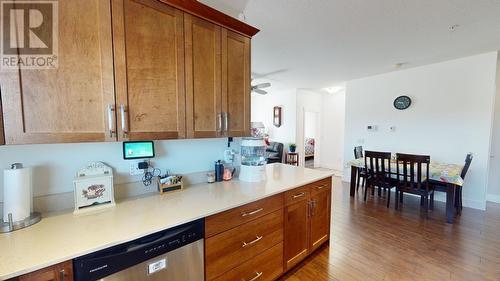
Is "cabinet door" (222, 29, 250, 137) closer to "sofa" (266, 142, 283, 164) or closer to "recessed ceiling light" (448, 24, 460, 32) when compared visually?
"recessed ceiling light" (448, 24, 460, 32)

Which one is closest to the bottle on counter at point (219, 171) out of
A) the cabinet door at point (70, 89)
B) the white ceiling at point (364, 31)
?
the cabinet door at point (70, 89)

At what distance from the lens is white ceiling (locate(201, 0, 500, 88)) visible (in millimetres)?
2066

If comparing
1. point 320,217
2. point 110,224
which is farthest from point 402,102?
point 110,224

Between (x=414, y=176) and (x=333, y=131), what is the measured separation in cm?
367

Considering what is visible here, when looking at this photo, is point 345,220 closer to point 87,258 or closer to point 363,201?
point 363,201

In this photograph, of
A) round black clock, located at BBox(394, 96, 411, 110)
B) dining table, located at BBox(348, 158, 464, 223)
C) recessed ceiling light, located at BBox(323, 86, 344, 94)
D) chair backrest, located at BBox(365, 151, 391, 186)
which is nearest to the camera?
dining table, located at BBox(348, 158, 464, 223)

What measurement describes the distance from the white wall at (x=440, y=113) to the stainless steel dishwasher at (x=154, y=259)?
183 inches

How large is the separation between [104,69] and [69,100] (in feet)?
0.80

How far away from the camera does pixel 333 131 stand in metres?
6.76

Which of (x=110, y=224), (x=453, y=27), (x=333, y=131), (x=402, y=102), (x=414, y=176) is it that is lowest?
(x=414, y=176)

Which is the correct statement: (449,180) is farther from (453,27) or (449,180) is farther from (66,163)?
(66,163)

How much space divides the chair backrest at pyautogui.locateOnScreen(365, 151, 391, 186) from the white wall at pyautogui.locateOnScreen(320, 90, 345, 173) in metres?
2.87

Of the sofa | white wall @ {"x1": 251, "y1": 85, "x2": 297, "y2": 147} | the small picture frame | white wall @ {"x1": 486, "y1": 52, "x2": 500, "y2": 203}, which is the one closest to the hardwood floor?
white wall @ {"x1": 486, "y1": 52, "x2": 500, "y2": 203}

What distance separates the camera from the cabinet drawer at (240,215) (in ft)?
4.23
